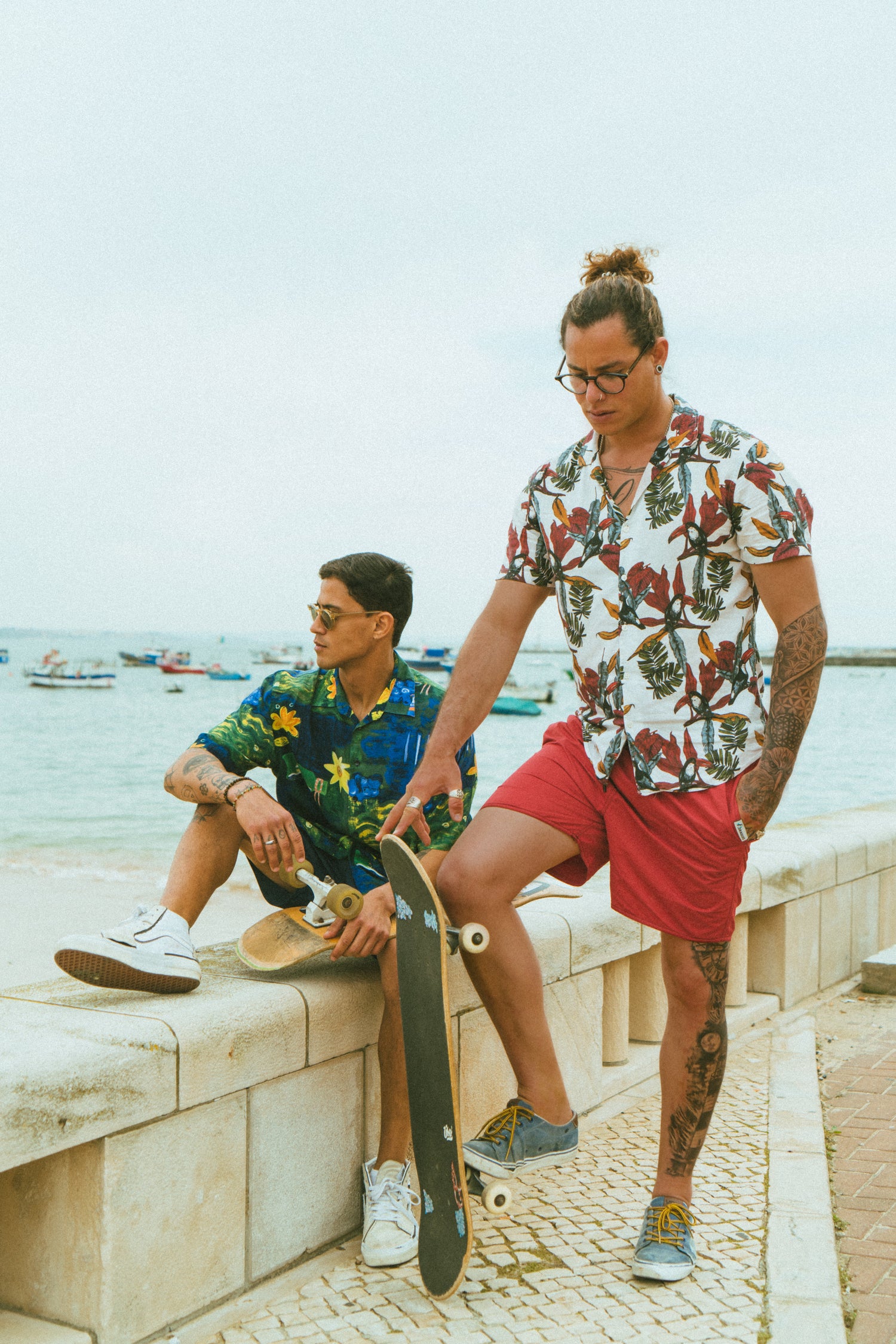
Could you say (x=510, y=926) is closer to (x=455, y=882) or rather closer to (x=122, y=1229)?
(x=455, y=882)

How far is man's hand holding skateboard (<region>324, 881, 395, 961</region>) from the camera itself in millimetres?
2840

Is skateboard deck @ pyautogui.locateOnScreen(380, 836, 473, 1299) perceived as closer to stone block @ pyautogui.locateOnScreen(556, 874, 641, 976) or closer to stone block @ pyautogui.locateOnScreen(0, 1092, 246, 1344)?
stone block @ pyautogui.locateOnScreen(0, 1092, 246, 1344)

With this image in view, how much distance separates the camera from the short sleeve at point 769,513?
2652mm

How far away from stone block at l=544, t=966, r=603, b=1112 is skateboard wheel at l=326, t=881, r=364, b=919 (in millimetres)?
1028

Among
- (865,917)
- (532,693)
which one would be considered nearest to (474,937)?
(865,917)

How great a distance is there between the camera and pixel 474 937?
2.70 metres

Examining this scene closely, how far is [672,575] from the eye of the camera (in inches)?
109

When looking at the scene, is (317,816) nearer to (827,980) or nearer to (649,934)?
(649,934)

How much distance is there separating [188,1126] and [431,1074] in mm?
514

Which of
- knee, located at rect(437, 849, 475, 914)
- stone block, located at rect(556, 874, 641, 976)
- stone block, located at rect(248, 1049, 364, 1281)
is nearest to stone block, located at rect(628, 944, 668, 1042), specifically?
stone block, located at rect(556, 874, 641, 976)

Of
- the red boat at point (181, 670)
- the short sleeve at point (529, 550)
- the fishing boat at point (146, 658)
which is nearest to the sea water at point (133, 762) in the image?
the short sleeve at point (529, 550)

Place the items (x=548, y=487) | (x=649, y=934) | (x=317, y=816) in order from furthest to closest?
1. (x=649, y=934)
2. (x=317, y=816)
3. (x=548, y=487)

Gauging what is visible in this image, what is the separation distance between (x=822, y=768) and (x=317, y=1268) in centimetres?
4334

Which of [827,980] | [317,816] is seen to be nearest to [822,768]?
[827,980]
